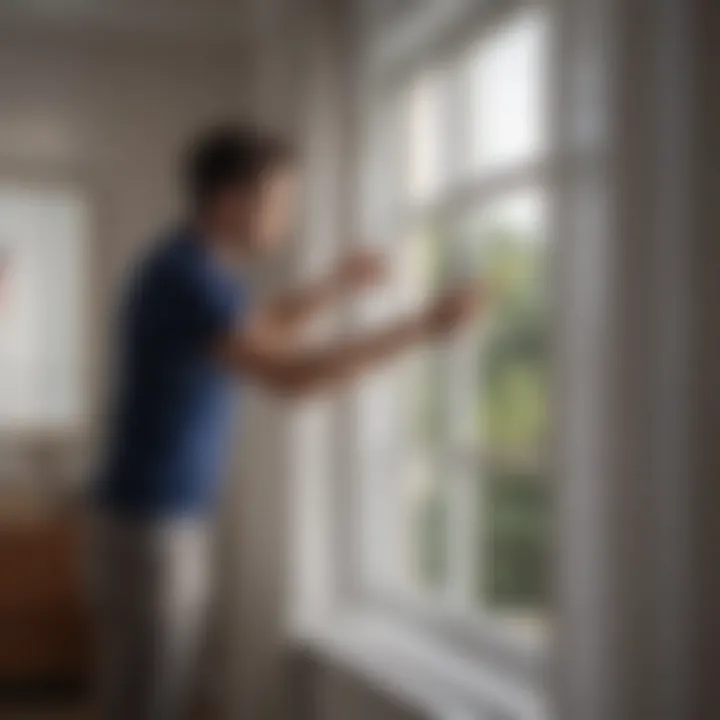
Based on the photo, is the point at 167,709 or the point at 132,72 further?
the point at 132,72

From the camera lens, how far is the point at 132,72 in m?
2.92

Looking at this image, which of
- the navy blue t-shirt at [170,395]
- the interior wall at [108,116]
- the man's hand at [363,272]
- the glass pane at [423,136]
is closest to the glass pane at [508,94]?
the glass pane at [423,136]

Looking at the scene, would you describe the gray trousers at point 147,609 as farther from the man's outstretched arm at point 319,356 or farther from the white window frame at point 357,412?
the white window frame at point 357,412

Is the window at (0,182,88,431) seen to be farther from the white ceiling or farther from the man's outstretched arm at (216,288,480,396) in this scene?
the man's outstretched arm at (216,288,480,396)

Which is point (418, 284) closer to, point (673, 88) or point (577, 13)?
point (577, 13)

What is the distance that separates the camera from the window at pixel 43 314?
298cm

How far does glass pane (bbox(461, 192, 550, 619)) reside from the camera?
1.97m

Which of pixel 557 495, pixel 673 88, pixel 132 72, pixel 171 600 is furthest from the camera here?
pixel 132 72

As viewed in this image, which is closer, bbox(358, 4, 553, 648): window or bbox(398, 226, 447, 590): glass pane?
bbox(358, 4, 553, 648): window

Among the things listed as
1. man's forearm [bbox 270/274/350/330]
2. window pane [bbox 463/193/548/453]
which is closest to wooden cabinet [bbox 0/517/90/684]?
man's forearm [bbox 270/274/350/330]

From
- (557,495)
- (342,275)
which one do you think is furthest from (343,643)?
(557,495)

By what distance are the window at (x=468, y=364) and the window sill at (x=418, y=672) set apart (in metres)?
0.08

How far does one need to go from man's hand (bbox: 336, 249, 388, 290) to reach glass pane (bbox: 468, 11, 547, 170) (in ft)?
0.74

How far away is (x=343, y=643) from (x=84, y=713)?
3.12 feet
